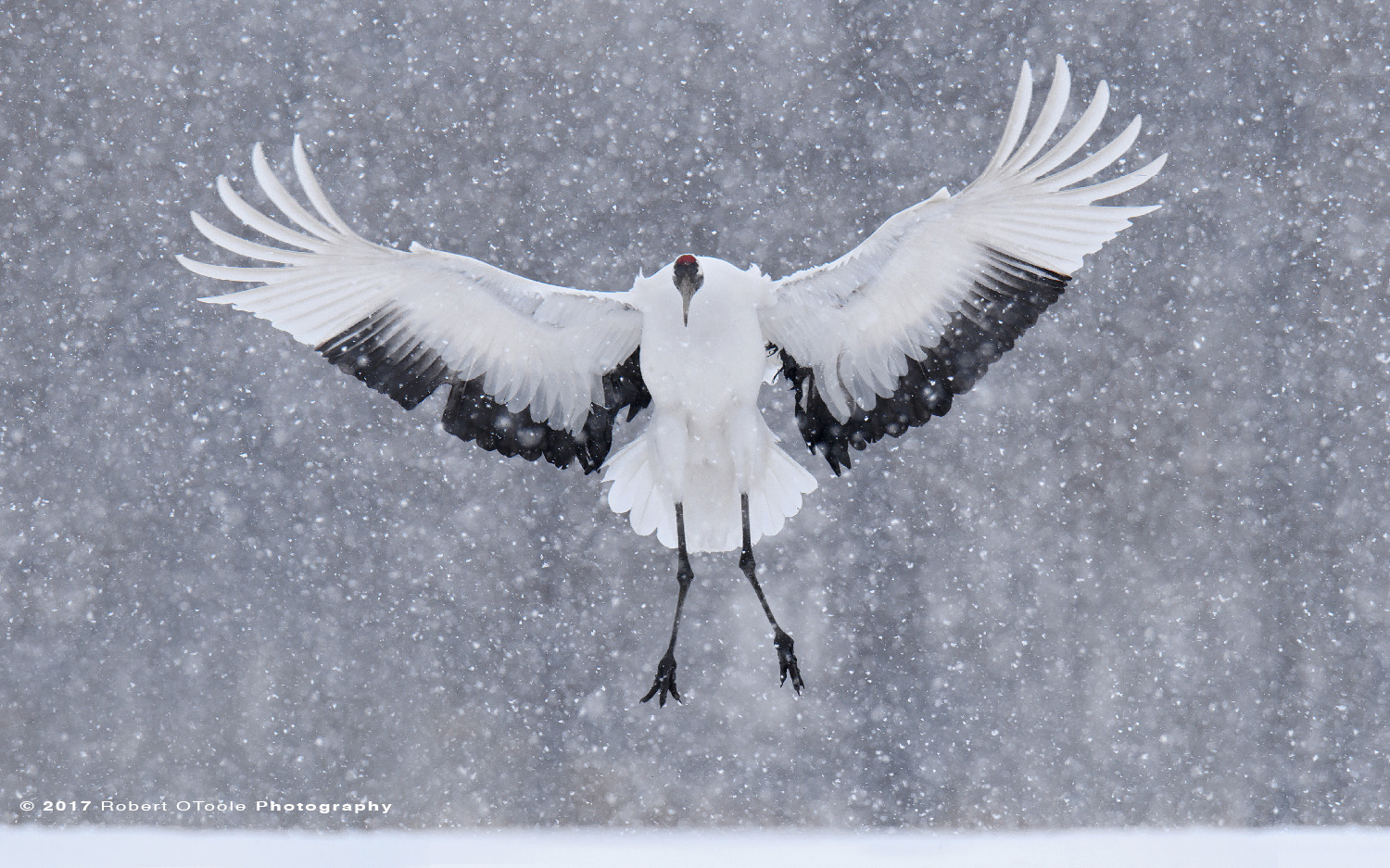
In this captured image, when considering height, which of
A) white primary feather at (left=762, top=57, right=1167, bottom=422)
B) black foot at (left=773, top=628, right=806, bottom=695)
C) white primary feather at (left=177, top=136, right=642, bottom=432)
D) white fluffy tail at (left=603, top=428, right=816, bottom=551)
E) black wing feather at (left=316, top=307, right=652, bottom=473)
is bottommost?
black foot at (left=773, top=628, right=806, bottom=695)

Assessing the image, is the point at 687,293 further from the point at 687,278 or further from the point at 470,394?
the point at 470,394

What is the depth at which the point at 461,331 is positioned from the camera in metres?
1.28

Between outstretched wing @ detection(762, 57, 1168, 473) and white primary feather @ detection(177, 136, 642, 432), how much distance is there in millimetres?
231

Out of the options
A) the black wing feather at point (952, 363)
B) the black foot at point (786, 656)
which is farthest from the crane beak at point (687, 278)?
the black foot at point (786, 656)

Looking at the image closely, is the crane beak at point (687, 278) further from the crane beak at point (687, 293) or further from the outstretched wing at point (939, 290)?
the outstretched wing at point (939, 290)

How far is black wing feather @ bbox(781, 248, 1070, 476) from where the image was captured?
1.18 m

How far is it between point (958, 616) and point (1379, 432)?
909 mm

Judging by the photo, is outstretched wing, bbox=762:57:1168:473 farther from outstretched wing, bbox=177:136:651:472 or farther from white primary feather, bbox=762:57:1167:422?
Result: outstretched wing, bbox=177:136:651:472

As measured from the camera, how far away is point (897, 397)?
128 centimetres

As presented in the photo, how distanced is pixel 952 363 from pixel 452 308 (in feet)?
1.97

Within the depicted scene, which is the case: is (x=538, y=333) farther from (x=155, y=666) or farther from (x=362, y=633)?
(x=155, y=666)

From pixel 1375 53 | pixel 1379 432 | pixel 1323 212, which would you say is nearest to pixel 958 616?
pixel 1379 432

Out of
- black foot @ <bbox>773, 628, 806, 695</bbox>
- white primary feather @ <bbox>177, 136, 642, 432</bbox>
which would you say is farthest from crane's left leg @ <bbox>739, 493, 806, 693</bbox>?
white primary feather @ <bbox>177, 136, 642, 432</bbox>

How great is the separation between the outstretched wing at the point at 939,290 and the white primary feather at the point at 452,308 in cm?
23
